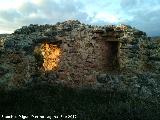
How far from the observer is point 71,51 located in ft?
48.1

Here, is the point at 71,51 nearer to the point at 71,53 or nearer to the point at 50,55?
the point at 71,53

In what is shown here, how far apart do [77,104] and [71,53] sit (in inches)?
114

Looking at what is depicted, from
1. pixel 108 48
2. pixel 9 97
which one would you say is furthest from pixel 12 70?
pixel 108 48

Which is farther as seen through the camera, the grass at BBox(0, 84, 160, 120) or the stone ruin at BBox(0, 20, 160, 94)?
the stone ruin at BBox(0, 20, 160, 94)

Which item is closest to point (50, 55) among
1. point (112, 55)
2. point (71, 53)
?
point (71, 53)

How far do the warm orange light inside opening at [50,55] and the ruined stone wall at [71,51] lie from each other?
21 centimetres

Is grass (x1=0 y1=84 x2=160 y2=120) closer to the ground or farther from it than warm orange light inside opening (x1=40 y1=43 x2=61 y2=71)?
closer to the ground

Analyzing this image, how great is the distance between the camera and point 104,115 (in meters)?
10.8

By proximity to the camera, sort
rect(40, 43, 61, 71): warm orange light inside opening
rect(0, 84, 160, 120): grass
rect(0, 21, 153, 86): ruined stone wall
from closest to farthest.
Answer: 1. rect(0, 84, 160, 120): grass
2. rect(0, 21, 153, 86): ruined stone wall
3. rect(40, 43, 61, 71): warm orange light inside opening

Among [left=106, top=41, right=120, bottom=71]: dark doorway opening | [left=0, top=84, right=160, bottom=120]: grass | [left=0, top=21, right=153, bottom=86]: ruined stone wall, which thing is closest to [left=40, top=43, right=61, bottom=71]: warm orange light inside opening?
[left=0, top=21, right=153, bottom=86]: ruined stone wall

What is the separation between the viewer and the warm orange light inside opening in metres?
14.7

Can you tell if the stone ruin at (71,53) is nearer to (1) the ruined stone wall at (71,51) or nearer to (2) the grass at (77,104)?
(1) the ruined stone wall at (71,51)

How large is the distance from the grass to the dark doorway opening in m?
1.60

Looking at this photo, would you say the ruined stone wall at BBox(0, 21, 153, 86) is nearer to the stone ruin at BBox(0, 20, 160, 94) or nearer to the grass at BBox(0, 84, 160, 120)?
the stone ruin at BBox(0, 20, 160, 94)
